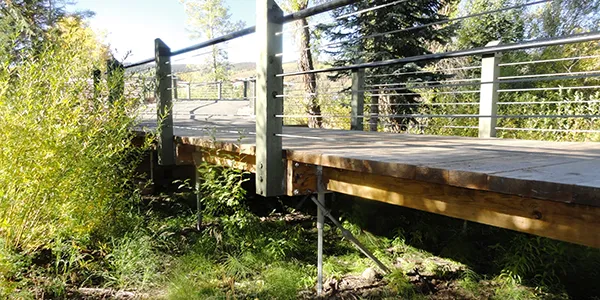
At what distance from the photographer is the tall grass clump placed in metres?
2.54

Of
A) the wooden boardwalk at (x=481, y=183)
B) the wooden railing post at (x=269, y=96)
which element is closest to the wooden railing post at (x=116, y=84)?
the wooden boardwalk at (x=481, y=183)

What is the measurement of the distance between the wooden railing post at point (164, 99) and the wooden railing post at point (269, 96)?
151cm

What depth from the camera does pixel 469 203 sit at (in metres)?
1.70

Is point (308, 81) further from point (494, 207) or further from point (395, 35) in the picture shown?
point (494, 207)

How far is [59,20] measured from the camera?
45.7ft

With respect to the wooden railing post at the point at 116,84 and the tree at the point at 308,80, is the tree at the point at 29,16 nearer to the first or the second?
the wooden railing post at the point at 116,84

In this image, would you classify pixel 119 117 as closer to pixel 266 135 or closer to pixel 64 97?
pixel 64 97

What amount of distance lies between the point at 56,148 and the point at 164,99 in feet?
3.94

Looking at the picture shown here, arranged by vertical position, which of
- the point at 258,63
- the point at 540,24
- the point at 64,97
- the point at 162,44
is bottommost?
the point at 64,97

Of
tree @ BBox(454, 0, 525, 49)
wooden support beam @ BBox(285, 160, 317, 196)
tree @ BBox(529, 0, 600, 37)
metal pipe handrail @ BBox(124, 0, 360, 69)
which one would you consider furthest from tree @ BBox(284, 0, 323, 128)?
wooden support beam @ BBox(285, 160, 317, 196)

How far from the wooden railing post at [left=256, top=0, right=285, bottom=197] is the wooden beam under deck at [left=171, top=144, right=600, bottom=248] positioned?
107mm

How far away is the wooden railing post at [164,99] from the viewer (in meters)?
3.67

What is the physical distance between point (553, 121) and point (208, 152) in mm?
5578

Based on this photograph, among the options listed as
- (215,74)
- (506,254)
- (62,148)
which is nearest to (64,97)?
(62,148)
